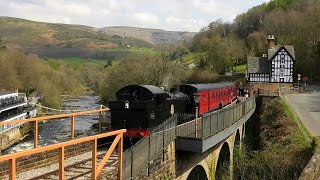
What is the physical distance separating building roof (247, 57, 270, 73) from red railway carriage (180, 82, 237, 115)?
2346 cm

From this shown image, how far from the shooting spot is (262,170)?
1966 cm

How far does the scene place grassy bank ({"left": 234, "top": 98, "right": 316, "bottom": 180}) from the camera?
19391mm

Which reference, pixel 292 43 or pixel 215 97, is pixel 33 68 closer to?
pixel 292 43

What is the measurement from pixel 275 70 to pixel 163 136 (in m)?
44.7

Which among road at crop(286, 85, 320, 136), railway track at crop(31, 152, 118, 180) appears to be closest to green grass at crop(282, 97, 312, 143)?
road at crop(286, 85, 320, 136)

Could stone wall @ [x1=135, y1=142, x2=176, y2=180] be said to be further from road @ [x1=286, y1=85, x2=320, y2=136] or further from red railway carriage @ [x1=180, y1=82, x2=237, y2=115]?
road @ [x1=286, y1=85, x2=320, y2=136]

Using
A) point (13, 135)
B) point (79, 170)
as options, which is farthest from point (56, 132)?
point (79, 170)

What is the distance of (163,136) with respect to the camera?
12328mm

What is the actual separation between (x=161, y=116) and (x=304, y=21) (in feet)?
180

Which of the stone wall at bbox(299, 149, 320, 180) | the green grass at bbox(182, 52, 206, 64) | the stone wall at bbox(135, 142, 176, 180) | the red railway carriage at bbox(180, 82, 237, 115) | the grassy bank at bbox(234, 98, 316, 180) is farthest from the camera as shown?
the green grass at bbox(182, 52, 206, 64)

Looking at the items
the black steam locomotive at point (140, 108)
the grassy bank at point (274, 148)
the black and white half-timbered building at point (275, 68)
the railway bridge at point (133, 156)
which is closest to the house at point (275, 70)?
the black and white half-timbered building at point (275, 68)

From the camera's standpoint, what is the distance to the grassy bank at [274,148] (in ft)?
63.6

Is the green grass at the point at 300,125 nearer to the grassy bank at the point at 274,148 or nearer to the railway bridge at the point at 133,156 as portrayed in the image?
the grassy bank at the point at 274,148

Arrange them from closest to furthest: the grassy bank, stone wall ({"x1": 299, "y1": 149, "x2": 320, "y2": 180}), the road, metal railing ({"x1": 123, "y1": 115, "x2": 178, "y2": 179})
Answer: metal railing ({"x1": 123, "y1": 115, "x2": 178, "y2": 179}) → stone wall ({"x1": 299, "y1": 149, "x2": 320, "y2": 180}) → the grassy bank → the road
